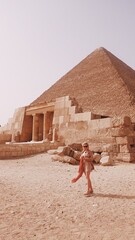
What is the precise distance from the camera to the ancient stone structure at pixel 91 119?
32.9 feet

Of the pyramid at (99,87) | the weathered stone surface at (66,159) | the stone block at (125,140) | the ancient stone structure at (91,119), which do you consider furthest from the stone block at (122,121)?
the pyramid at (99,87)

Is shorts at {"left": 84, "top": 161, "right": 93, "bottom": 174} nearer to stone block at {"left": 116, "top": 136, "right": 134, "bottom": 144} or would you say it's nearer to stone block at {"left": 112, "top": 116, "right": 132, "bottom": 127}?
stone block at {"left": 116, "top": 136, "right": 134, "bottom": 144}

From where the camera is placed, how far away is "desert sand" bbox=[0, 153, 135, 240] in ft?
8.59

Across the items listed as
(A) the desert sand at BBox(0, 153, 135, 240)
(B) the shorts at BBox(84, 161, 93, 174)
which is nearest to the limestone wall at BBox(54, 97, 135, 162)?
(A) the desert sand at BBox(0, 153, 135, 240)

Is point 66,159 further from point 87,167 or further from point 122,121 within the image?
point 87,167

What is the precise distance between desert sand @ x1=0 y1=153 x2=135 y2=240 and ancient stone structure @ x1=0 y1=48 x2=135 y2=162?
478 cm

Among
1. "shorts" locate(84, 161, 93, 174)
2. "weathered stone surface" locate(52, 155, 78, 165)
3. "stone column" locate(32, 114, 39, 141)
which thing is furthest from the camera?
"stone column" locate(32, 114, 39, 141)

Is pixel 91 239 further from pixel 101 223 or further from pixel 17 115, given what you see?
pixel 17 115

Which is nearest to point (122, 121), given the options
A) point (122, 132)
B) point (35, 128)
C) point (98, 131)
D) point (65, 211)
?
point (122, 132)

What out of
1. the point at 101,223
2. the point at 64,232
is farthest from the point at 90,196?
the point at 64,232

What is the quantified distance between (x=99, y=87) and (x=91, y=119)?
23.7 m

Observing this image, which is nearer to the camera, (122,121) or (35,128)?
(122,121)

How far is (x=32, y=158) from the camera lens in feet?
31.9

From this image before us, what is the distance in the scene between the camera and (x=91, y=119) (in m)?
11.4
